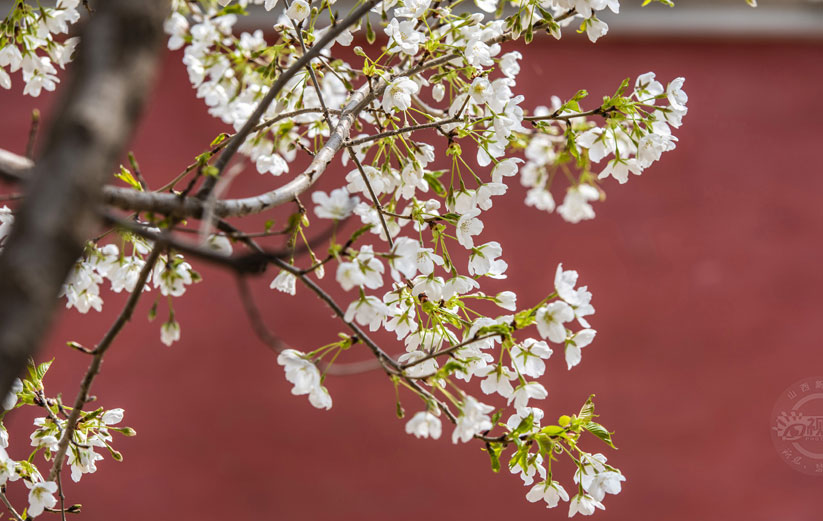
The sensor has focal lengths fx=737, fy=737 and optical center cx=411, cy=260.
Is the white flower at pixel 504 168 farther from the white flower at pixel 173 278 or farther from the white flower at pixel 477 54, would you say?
the white flower at pixel 173 278

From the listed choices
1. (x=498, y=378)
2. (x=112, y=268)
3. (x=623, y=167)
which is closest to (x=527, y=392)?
(x=498, y=378)

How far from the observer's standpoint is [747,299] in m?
2.44

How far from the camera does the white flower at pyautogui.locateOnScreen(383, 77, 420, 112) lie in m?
0.96

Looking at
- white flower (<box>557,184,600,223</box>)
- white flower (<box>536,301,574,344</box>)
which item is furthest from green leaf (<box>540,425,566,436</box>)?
white flower (<box>557,184,600,223</box>)

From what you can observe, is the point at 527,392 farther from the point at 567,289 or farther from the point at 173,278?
the point at 173,278

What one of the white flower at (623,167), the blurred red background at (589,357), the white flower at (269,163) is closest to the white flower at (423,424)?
the white flower at (623,167)

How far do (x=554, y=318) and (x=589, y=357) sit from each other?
63.5 inches

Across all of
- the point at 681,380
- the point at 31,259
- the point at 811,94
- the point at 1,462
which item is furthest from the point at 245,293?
the point at 811,94

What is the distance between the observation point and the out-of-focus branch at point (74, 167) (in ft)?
1.33

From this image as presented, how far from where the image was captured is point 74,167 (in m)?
0.42

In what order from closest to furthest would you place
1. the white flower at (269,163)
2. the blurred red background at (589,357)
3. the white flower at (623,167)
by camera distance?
the white flower at (623,167) → the white flower at (269,163) → the blurred red background at (589,357)

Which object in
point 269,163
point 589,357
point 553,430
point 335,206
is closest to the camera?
point 335,206

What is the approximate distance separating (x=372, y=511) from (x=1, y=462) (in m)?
1.53

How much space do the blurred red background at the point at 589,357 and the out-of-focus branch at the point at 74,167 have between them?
1936mm
